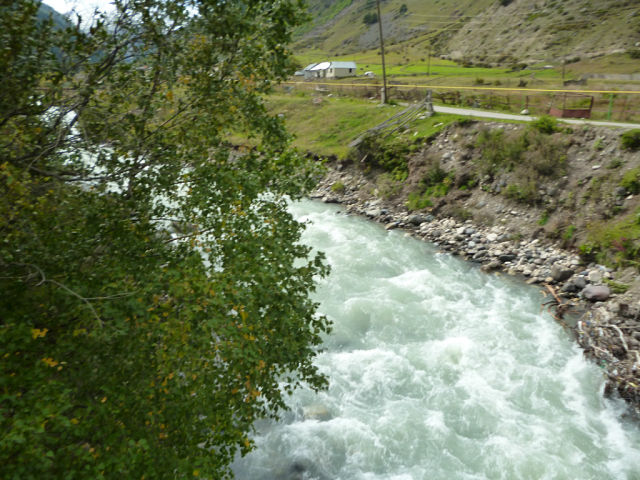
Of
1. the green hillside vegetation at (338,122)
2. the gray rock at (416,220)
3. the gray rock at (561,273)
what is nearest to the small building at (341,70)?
the green hillside vegetation at (338,122)

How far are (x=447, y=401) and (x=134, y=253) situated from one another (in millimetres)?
9289

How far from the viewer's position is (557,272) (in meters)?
17.0

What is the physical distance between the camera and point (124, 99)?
6.46 m

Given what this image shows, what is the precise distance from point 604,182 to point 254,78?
18028mm

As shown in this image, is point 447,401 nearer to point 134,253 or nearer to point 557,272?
point 557,272

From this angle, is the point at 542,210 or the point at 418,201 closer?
the point at 542,210

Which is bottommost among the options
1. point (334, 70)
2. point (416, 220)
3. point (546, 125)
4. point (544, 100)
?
point (416, 220)

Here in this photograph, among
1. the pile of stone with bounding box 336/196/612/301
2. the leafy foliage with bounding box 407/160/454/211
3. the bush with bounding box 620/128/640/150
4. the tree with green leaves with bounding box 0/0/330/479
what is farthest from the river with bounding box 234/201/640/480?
the bush with bounding box 620/128/640/150

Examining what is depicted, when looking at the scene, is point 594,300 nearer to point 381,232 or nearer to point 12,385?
point 381,232

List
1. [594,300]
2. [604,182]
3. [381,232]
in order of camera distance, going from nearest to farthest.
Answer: [594,300] → [604,182] → [381,232]

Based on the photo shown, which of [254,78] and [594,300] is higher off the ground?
[254,78]

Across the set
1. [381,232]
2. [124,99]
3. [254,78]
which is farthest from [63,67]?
[381,232]

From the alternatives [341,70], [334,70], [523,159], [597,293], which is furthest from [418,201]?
[341,70]

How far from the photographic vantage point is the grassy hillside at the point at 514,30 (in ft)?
217
